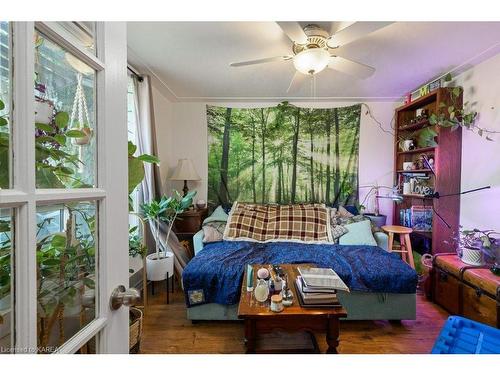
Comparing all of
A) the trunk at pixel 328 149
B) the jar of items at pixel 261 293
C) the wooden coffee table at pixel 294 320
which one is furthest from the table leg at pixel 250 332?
the trunk at pixel 328 149

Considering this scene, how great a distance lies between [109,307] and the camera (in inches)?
26.4

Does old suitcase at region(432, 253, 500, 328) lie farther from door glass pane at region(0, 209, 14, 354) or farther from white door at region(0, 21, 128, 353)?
door glass pane at region(0, 209, 14, 354)

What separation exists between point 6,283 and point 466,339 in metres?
1.45

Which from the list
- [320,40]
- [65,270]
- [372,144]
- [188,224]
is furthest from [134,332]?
[372,144]

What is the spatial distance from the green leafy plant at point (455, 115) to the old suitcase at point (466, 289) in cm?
126

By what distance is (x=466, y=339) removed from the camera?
96cm

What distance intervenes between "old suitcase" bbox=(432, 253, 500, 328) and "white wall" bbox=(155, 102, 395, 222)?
1.28 meters

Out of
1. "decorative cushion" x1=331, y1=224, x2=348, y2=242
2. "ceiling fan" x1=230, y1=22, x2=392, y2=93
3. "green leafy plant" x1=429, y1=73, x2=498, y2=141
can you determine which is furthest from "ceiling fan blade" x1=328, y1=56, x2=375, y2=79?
"decorative cushion" x1=331, y1=224, x2=348, y2=242

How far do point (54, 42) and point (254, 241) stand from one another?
257cm

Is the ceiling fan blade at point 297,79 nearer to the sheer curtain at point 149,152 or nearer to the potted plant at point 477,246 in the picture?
the sheer curtain at point 149,152

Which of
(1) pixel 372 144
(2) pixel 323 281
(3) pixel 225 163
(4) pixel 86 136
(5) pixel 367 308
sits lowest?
(5) pixel 367 308

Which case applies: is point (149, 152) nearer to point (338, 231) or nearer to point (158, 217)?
point (158, 217)

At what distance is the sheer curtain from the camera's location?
103 inches
